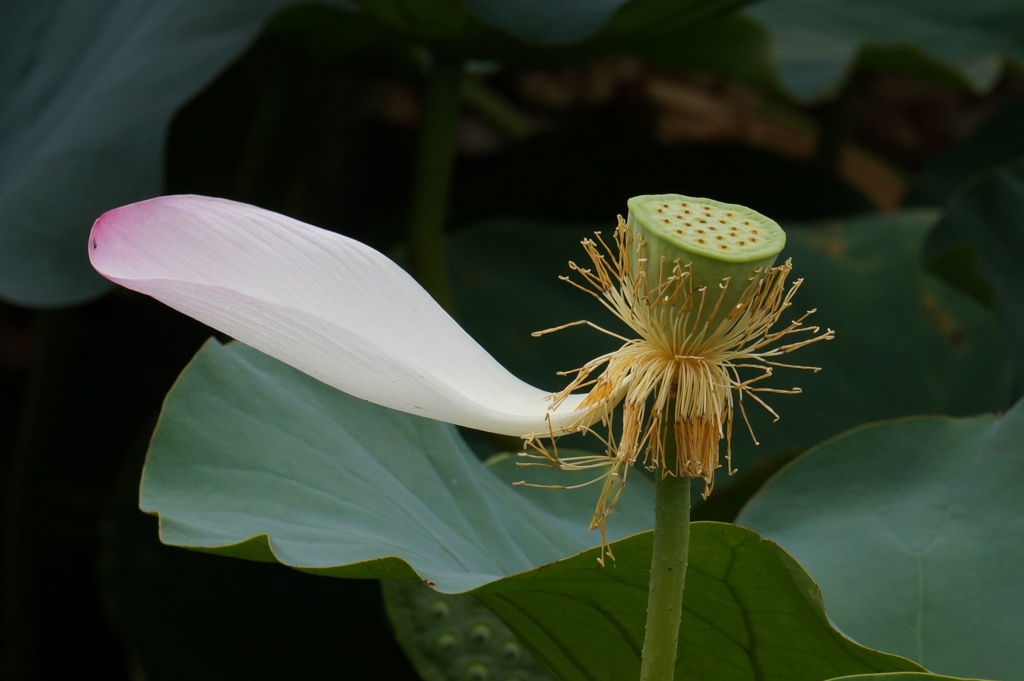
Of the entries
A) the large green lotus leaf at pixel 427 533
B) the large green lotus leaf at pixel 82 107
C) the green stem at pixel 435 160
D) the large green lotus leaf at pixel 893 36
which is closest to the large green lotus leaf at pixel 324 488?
the large green lotus leaf at pixel 427 533

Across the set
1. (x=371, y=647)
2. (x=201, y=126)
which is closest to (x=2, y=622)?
(x=371, y=647)

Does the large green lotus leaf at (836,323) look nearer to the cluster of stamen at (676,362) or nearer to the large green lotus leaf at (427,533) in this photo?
the large green lotus leaf at (427,533)

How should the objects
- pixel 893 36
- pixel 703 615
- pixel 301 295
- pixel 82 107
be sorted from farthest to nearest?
pixel 893 36 → pixel 82 107 → pixel 703 615 → pixel 301 295

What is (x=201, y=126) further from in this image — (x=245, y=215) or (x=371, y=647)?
(x=245, y=215)

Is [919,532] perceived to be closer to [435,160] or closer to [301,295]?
[301,295]

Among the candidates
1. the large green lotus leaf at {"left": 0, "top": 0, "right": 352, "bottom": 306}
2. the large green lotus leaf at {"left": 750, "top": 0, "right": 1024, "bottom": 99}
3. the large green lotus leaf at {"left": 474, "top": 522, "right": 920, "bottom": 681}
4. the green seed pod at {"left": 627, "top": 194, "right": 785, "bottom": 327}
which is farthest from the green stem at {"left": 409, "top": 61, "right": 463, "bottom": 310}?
the green seed pod at {"left": 627, "top": 194, "right": 785, "bottom": 327}

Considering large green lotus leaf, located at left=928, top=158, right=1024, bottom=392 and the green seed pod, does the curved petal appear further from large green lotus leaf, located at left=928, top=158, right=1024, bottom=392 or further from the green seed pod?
large green lotus leaf, located at left=928, top=158, right=1024, bottom=392

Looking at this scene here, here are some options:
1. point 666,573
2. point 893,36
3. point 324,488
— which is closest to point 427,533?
point 324,488
